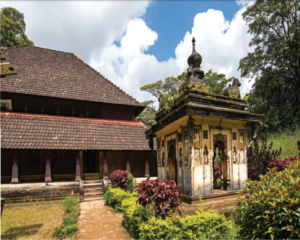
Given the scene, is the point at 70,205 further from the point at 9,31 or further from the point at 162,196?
the point at 9,31

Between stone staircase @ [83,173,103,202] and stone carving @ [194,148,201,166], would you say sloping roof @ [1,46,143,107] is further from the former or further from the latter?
stone carving @ [194,148,201,166]

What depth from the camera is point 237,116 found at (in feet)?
18.2

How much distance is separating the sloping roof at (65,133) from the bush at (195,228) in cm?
859

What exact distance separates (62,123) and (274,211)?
40.5 ft

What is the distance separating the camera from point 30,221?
6969 millimetres

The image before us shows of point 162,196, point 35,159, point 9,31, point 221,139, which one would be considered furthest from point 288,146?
point 9,31

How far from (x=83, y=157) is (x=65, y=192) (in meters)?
4.11

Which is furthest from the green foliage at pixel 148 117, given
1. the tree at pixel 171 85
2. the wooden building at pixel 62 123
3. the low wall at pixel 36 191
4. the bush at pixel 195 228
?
the bush at pixel 195 228

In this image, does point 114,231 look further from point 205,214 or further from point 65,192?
point 65,192

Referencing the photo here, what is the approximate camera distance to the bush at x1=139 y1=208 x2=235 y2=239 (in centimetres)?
364

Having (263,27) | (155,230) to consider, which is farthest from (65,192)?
(263,27)

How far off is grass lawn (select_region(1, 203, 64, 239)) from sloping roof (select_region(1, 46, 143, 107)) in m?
6.90

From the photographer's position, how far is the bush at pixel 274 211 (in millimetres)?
2465

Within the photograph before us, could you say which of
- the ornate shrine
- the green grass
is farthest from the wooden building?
the green grass
